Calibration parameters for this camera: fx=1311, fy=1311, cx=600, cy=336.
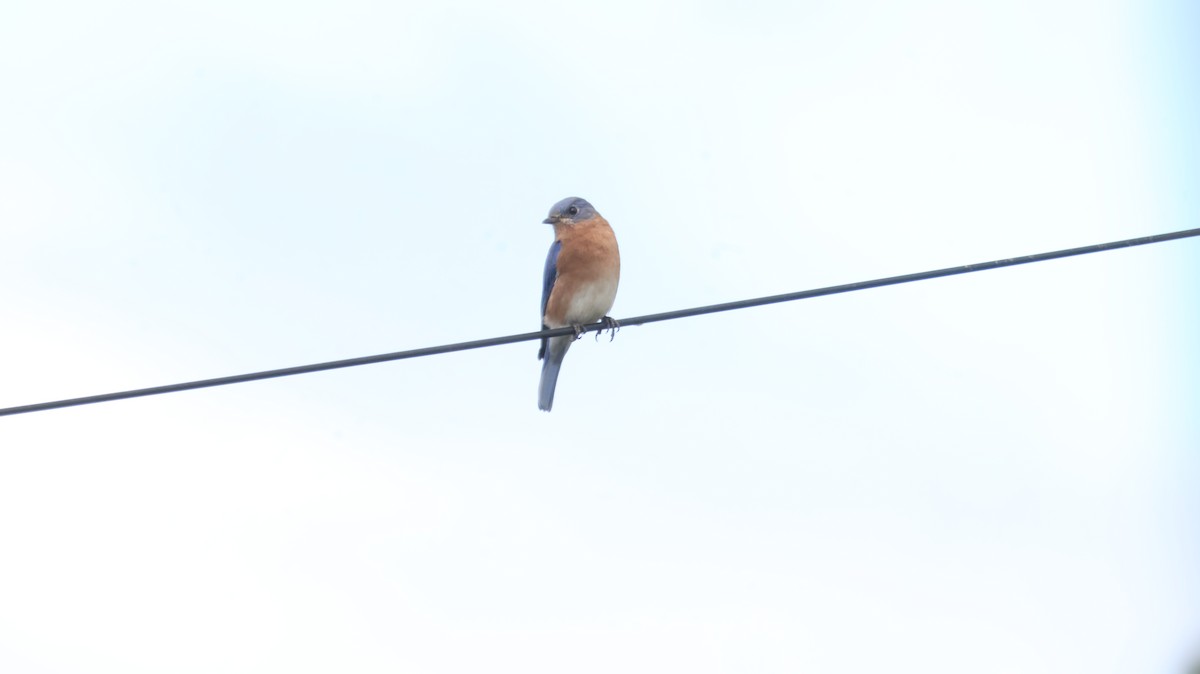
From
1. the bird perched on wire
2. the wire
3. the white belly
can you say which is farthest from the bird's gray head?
the wire

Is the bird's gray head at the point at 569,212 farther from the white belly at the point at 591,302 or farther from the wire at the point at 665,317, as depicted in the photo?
the wire at the point at 665,317

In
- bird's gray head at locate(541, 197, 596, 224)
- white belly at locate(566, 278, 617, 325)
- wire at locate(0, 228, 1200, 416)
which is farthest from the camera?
bird's gray head at locate(541, 197, 596, 224)

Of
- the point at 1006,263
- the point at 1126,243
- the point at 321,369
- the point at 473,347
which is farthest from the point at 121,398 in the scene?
the point at 1126,243

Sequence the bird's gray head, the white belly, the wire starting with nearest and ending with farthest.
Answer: the wire
the white belly
the bird's gray head

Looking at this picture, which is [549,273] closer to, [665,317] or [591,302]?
[591,302]

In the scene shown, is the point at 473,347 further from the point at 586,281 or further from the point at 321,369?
the point at 586,281

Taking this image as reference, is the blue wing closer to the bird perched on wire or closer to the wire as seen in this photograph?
the bird perched on wire

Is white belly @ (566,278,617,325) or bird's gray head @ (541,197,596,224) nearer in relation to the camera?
white belly @ (566,278,617,325)
